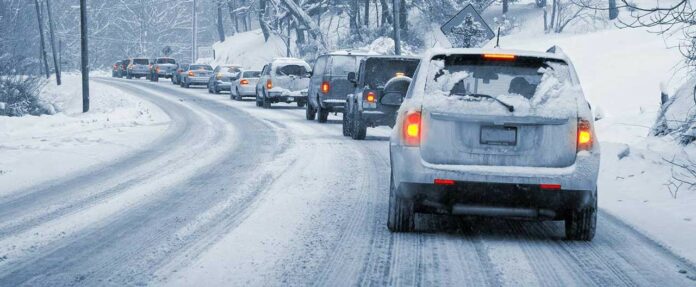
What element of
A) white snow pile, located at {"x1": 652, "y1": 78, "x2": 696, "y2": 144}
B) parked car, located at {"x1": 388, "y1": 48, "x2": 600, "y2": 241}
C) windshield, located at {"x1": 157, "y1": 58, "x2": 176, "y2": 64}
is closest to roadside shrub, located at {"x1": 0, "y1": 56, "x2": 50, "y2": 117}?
windshield, located at {"x1": 157, "y1": 58, "x2": 176, "y2": 64}

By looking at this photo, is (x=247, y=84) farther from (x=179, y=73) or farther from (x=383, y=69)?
(x=383, y=69)

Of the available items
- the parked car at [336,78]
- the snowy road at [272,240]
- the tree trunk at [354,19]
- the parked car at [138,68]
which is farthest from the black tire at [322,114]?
the parked car at [138,68]

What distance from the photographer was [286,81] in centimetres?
3102

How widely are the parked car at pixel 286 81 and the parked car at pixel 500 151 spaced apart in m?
23.4

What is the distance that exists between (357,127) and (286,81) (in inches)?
514

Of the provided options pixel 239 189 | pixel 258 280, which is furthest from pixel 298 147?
pixel 258 280

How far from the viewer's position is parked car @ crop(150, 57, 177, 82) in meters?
63.8

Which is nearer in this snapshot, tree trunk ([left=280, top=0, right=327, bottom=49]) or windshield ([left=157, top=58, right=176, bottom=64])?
tree trunk ([left=280, top=0, right=327, bottom=49])

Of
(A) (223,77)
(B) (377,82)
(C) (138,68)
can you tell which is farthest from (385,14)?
(B) (377,82)

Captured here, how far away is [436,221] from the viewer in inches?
337

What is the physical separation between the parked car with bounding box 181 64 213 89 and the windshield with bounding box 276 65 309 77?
21947mm

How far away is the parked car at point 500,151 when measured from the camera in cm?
703

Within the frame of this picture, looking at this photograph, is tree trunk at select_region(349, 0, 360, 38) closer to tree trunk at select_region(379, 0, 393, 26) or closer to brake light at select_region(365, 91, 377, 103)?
tree trunk at select_region(379, 0, 393, 26)

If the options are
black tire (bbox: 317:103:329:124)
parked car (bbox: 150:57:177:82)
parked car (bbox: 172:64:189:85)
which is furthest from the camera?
parked car (bbox: 150:57:177:82)
